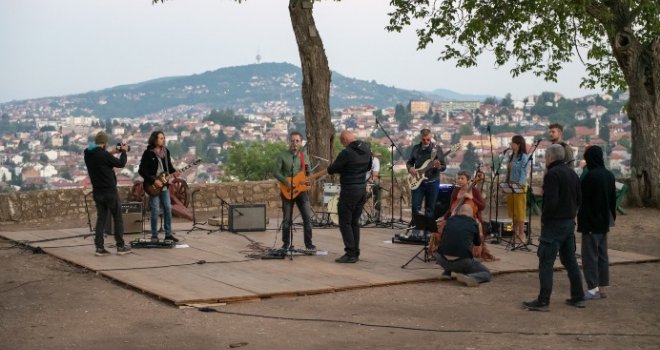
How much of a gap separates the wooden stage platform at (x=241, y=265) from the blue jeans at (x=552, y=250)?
2105 mm

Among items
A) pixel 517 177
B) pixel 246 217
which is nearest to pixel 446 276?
pixel 517 177

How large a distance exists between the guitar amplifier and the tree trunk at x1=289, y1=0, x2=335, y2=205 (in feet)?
22.8

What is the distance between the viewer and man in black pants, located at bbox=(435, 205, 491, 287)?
12.9 metres

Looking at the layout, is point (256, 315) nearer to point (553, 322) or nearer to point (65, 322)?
point (65, 322)

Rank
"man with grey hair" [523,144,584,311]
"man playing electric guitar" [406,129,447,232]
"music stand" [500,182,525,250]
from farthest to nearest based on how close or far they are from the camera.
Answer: "man playing electric guitar" [406,129,447,232] → "music stand" [500,182,525,250] → "man with grey hair" [523,144,584,311]

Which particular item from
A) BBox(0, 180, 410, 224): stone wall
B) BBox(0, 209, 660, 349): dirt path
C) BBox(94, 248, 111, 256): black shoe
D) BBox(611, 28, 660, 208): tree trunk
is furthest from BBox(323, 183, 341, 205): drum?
BBox(611, 28, 660, 208): tree trunk

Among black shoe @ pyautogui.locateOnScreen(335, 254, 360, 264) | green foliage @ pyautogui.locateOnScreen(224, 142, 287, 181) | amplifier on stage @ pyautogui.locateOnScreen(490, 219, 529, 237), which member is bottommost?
green foliage @ pyautogui.locateOnScreen(224, 142, 287, 181)

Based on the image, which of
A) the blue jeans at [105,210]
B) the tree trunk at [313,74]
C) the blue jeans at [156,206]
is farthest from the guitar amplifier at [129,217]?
the tree trunk at [313,74]

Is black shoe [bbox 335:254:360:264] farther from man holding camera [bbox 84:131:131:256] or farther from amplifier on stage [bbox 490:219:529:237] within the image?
amplifier on stage [bbox 490:219:529:237]

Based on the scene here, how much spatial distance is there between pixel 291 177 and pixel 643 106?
39.8ft

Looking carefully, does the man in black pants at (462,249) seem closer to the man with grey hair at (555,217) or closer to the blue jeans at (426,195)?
the man with grey hair at (555,217)

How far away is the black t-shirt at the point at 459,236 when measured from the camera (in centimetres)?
1284

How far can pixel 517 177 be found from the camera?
1631cm

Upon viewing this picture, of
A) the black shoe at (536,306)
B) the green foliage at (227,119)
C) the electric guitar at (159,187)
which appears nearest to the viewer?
the black shoe at (536,306)
